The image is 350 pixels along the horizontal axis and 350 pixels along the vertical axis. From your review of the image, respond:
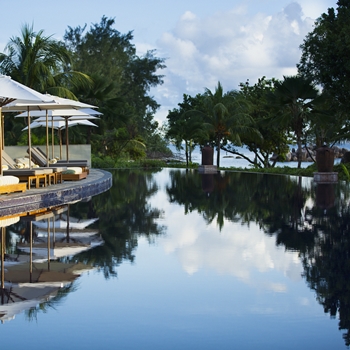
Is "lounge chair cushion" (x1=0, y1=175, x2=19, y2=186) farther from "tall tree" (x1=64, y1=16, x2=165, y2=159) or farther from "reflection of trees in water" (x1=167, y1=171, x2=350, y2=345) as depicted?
"tall tree" (x1=64, y1=16, x2=165, y2=159)

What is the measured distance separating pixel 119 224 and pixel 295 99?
17890 mm

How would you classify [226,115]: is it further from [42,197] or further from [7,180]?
[7,180]

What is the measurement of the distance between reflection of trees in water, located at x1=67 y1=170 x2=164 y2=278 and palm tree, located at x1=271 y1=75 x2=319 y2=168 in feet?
39.1

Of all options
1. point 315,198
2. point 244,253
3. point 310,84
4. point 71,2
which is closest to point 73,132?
point 71,2

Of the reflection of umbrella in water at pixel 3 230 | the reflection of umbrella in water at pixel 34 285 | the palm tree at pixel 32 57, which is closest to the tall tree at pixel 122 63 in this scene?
the palm tree at pixel 32 57

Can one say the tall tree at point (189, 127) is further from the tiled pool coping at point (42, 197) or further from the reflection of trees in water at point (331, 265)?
the reflection of trees in water at point (331, 265)

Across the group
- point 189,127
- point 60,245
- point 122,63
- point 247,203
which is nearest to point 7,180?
point 60,245

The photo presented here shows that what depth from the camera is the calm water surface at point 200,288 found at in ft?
12.1

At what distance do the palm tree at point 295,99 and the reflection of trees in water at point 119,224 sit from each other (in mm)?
11921

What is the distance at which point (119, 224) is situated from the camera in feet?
29.0

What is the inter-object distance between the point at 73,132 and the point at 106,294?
25.0m

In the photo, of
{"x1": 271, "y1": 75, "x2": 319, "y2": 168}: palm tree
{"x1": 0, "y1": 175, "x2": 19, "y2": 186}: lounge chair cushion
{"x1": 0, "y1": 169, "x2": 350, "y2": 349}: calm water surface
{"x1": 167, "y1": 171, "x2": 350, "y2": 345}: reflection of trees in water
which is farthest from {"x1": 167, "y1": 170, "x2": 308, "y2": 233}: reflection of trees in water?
{"x1": 271, "y1": 75, "x2": 319, "y2": 168}: palm tree

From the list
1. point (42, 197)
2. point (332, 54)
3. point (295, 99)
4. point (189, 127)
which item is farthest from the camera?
point (189, 127)

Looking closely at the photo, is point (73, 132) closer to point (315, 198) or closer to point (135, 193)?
point (135, 193)
